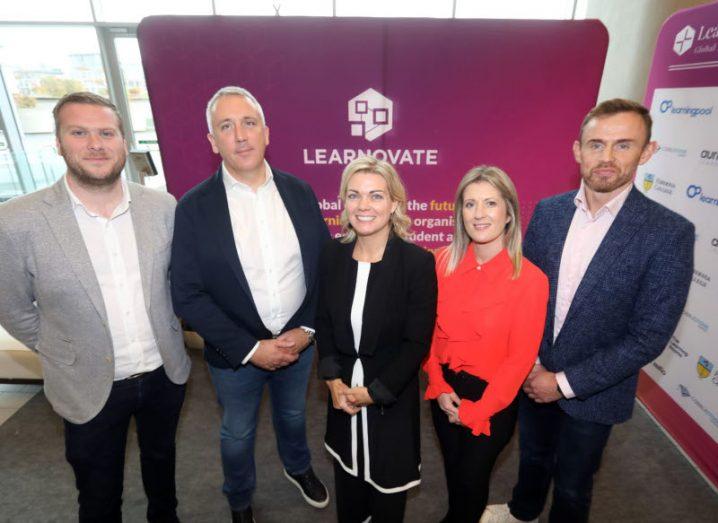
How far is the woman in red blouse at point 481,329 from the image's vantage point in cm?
151

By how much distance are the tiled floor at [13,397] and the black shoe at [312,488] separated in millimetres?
2286

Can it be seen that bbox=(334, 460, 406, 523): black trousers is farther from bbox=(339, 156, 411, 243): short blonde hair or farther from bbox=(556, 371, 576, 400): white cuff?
bbox=(339, 156, 411, 243): short blonde hair

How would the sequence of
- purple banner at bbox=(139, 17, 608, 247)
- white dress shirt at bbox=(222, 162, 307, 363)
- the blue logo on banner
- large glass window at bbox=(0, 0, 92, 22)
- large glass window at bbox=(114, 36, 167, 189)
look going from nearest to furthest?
white dress shirt at bbox=(222, 162, 307, 363), the blue logo on banner, purple banner at bbox=(139, 17, 608, 247), large glass window at bbox=(0, 0, 92, 22), large glass window at bbox=(114, 36, 167, 189)

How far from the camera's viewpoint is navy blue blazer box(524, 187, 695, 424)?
4.71 feet

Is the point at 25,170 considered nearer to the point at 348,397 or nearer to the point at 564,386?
the point at 348,397

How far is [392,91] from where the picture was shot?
9.46 feet

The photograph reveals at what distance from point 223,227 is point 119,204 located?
39 centimetres

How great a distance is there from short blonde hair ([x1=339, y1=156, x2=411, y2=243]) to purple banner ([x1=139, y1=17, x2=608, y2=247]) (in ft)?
4.65

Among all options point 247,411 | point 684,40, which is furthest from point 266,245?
point 684,40

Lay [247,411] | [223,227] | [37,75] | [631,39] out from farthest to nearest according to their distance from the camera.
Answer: [37,75]
[631,39]
[247,411]
[223,227]

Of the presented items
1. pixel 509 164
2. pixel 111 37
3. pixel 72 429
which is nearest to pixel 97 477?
pixel 72 429

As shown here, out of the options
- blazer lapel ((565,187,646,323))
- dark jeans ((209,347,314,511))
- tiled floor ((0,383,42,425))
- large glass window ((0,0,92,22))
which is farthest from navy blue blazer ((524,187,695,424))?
large glass window ((0,0,92,22))

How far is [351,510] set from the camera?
5.99ft

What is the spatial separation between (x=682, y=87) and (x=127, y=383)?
346 cm
